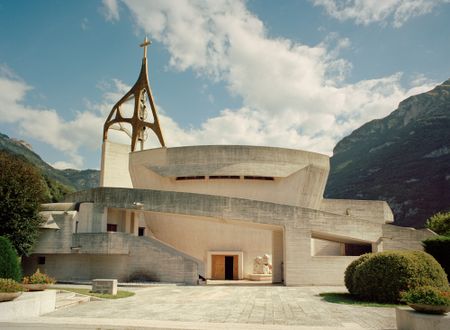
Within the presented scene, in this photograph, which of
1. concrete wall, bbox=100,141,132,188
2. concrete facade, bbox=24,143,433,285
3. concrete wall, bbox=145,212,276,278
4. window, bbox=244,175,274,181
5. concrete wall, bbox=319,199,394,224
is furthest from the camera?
concrete wall, bbox=100,141,132,188

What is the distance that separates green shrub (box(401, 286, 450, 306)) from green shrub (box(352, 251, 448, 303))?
15.0 feet

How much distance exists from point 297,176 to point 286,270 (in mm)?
7999

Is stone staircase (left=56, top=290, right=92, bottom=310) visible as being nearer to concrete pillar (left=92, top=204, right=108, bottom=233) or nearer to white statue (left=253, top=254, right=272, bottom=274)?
concrete pillar (left=92, top=204, right=108, bottom=233)

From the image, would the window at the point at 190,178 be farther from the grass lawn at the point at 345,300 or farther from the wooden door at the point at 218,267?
the grass lawn at the point at 345,300

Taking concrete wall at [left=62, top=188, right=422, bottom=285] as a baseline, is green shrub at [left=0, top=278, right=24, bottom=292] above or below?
below

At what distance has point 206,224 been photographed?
25.7 meters

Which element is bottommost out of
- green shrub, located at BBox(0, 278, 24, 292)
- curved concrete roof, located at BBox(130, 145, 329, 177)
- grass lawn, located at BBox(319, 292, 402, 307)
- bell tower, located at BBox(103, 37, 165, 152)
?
grass lawn, located at BBox(319, 292, 402, 307)

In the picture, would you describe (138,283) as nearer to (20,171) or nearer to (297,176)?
(20,171)

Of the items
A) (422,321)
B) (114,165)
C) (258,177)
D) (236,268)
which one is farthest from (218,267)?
(422,321)

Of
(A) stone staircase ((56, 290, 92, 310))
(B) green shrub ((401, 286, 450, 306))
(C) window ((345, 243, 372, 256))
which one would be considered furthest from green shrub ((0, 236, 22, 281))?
(C) window ((345, 243, 372, 256))

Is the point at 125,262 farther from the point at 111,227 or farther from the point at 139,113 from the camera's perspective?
the point at 139,113

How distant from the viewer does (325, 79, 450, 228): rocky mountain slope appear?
78.6m

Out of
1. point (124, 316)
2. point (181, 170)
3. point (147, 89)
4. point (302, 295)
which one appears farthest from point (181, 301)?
point (147, 89)

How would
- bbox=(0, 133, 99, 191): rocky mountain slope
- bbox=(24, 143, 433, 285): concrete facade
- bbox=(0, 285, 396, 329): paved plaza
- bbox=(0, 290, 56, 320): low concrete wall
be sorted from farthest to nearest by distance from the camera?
bbox=(0, 133, 99, 191): rocky mountain slope
bbox=(24, 143, 433, 285): concrete facade
bbox=(0, 290, 56, 320): low concrete wall
bbox=(0, 285, 396, 329): paved plaza
